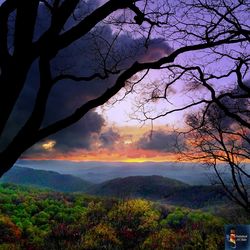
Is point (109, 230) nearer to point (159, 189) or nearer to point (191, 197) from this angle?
point (191, 197)

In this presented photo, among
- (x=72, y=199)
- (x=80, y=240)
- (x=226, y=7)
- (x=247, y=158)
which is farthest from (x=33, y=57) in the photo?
(x=72, y=199)

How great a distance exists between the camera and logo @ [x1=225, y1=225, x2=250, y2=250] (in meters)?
11.3

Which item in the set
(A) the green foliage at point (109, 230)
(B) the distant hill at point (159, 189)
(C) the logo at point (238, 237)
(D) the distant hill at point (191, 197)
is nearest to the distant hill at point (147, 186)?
(B) the distant hill at point (159, 189)

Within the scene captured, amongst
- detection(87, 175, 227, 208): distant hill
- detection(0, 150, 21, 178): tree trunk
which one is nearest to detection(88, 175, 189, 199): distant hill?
detection(87, 175, 227, 208): distant hill

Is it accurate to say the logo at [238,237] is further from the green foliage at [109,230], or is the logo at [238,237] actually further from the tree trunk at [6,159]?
the green foliage at [109,230]

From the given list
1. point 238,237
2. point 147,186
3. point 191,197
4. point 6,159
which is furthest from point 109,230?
point 147,186

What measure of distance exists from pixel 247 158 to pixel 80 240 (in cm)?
2029

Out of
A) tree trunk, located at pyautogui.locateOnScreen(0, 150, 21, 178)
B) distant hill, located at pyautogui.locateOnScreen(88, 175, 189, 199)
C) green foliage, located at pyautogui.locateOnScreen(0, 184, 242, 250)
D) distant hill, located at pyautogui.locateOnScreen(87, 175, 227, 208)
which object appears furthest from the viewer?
distant hill, located at pyautogui.locateOnScreen(88, 175, 189, 199)

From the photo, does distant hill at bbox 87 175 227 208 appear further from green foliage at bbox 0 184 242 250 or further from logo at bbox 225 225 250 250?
logo at bbox 225 225 250 250

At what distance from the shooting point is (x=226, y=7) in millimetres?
9477

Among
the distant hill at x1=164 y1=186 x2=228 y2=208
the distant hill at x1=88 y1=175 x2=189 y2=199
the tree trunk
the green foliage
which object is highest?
the distant hill at x1=88 y1=175 x2=189 y2=199

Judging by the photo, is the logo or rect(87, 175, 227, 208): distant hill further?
rect(87, 175, 227, 208): distant hill

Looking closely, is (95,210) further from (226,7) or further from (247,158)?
(226,7)

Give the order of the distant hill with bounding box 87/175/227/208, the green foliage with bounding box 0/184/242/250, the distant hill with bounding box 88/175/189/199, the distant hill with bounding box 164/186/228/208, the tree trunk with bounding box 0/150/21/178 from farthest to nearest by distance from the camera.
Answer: the distant hill with bounding box 88/175/189/199 → the distant hill with bounding box 87/175/227/208 → the distant hill with bounding box 164/186/228/208 → the green foliage with bounding box 0/184/242/250 → the tree trunk with bounding box 0/150/21/178
